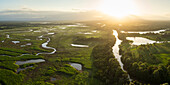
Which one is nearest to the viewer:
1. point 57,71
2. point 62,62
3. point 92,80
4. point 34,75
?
point 92,80

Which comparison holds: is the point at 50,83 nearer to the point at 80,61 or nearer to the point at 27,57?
the point at 80,61

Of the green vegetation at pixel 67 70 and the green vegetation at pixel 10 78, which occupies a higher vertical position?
the green vegetation at pixel 10 78

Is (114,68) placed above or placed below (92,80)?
above

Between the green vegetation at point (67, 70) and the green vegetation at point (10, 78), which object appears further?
the green vegetation at point (67, 70)

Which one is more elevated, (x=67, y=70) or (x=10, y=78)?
(x=10, y=78)

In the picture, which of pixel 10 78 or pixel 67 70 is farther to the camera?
pixel 67 70

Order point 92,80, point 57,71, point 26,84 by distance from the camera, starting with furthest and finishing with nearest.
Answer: point 57,71 → point 92,80 → point 26,84

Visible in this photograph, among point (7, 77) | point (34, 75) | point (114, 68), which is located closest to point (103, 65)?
point (114, 68)

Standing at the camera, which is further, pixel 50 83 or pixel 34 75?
pixel 34 75

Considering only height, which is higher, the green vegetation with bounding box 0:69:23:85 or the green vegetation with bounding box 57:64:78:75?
the green vegetation with bounding box 0:69:23:85

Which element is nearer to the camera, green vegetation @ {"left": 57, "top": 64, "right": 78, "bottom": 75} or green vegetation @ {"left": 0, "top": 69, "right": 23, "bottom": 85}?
green vegetation @ {"left": 0, "top": 69, "right": 23, "bottom": 85}
